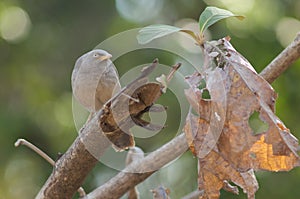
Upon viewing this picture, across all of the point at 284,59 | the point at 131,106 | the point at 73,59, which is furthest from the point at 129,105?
the point at 73,59

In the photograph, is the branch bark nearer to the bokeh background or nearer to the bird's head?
the bird's head

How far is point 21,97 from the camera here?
3.00 metres

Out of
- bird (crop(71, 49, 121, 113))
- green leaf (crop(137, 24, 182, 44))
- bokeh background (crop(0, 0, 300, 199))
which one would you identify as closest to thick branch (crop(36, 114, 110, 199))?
green leaf (crop(137, 24, 182, 44))

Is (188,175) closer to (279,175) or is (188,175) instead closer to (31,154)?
(279,175)

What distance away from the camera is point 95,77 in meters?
1.10

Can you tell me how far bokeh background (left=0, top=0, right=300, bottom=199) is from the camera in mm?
2324

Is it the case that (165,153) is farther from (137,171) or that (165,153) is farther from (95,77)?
(95,77)

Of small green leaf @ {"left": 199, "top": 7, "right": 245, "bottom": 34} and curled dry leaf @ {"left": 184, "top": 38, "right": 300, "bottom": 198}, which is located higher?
small green leaf @ {"left": 199, "top": 7, "right": 245, "bottom": 34}

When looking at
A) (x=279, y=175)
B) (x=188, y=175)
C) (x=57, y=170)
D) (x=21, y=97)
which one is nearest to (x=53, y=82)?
(x=21, y=97)

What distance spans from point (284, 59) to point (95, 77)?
360mm

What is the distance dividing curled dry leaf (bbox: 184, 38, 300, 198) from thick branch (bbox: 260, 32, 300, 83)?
15 centimetres

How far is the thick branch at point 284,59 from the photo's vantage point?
2.93 feet

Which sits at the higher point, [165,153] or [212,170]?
[212,170]

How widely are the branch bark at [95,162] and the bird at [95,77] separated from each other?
0.46 ft
